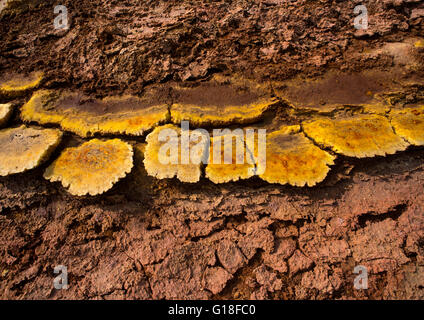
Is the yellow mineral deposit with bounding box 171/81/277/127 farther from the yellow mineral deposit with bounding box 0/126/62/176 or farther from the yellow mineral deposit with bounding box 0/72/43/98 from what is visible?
the yellow mineral deposit with bounding box 0/72/43/98

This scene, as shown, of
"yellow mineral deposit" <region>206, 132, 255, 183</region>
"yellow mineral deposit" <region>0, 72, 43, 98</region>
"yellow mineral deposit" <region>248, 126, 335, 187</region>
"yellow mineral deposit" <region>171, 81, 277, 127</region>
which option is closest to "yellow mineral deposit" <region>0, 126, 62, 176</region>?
"yellow mineral deposit" <region>0, 72, 43, 98</region>

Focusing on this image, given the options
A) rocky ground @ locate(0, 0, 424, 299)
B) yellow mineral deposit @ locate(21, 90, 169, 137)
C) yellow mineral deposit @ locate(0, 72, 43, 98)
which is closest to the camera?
rocky ground @ locate(0, 0, 424, 299)

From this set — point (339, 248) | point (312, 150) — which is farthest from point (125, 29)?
point (339, 248)

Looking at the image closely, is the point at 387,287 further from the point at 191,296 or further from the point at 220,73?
the point at 220,73

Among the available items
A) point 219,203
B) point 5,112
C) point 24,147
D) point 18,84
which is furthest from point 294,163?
point 18,84

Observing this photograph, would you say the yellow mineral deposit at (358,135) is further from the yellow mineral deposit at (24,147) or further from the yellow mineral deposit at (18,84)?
the yellow mineral deposit at (18,84)

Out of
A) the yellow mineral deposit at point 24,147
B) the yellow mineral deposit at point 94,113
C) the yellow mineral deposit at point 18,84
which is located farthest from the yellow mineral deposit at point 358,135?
the yellow mineral deposit at point 18,84
